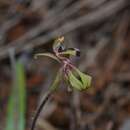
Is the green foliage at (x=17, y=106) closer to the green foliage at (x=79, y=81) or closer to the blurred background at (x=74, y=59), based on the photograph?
the blurred background at (x=74, y=59)

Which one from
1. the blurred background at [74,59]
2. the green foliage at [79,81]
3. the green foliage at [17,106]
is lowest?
the green foliage at [79,81]

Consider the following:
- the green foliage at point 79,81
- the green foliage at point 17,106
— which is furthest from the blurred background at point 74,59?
the green foliage at point 79,81

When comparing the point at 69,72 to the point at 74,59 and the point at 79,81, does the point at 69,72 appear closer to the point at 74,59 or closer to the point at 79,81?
the point at 79,81

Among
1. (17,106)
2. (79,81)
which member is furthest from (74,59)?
(79,81)

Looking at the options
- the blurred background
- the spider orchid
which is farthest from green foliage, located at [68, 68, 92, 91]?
the blurred background

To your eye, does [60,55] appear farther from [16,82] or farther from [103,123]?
[103,123]

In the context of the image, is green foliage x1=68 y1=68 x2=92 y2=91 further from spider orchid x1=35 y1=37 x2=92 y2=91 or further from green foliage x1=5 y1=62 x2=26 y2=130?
green foliage x1=5 y1=62 x2=26 y2=130

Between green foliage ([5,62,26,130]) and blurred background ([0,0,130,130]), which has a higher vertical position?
blurred background ([0,0,130,130])
